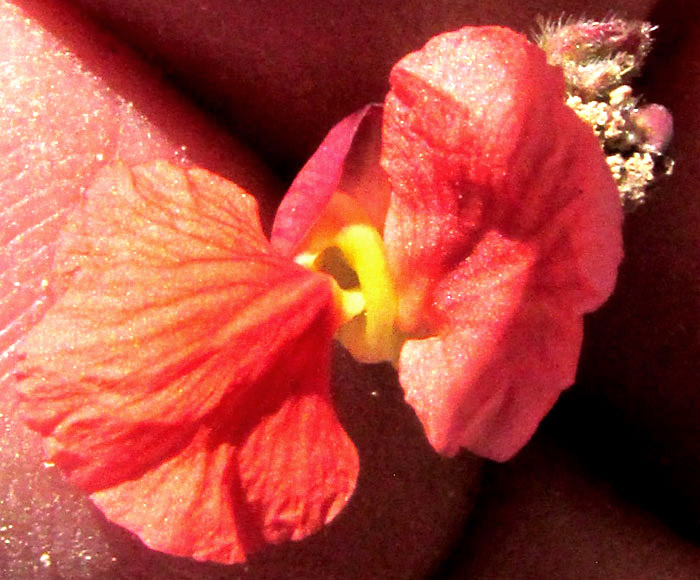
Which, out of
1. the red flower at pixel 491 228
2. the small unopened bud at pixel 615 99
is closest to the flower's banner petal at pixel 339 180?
the red flower at pixel 491 228

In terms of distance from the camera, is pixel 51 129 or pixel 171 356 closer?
pixel 171 356

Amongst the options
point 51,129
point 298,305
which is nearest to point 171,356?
point 298,305

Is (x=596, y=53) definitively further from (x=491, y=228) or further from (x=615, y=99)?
(x=491, y=228)

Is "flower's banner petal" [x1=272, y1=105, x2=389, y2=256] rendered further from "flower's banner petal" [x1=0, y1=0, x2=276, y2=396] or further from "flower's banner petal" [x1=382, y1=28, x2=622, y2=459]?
"flower's banner petal" [x1=0, y1=0, x2=276, y2=396]

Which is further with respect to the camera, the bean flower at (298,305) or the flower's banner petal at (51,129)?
the flower's banner petal at (51,129)

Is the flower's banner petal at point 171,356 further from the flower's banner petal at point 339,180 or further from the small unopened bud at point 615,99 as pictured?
the small unopened bud at point 615,99

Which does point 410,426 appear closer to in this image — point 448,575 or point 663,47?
point 448,575

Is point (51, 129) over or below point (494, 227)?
over
